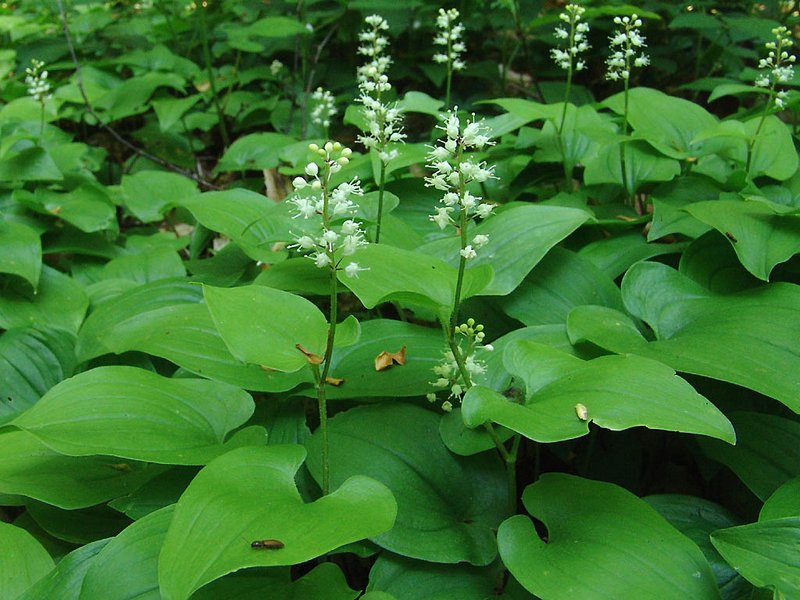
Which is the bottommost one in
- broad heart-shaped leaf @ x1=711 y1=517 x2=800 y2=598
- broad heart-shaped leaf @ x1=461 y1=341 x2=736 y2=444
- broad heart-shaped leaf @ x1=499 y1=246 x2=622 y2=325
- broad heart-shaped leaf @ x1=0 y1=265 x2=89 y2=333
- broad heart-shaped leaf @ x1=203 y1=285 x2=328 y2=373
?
broad heart-shaped leaf @ x1=0 y1=265 x2=89 y2=333

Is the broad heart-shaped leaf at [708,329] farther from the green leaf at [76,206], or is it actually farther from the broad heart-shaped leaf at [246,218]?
the green leaf at [76,206]

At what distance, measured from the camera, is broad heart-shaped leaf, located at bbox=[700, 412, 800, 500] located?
206cm

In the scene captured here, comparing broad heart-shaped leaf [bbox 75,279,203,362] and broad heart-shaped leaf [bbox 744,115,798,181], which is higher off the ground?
broad heart-shaped leaf [bbox 744,115,798,181]

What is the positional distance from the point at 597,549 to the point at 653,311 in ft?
3.80

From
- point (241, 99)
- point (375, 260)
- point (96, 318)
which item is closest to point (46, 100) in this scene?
point (241, 99)

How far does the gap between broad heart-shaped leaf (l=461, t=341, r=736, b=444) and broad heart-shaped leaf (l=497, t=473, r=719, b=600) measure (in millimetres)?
305

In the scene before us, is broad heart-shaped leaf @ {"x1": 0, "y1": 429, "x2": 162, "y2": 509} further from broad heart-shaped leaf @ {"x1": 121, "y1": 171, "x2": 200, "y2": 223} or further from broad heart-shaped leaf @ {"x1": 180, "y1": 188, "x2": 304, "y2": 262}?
broad heart-shaped leaf @ {"x1": 121, "y1": 171, "x2": 200, "y2": 223}

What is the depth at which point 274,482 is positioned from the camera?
1.71 metres

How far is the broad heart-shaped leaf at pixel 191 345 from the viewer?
229cm

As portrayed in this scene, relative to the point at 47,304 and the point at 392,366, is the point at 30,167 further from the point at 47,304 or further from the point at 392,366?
the point at 392,366

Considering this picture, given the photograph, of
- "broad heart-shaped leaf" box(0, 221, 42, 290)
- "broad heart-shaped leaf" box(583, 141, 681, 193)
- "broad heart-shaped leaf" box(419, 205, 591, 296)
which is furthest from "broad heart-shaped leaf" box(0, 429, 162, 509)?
"broad heart-shaped leaf" box(583, 141, 681, 193)

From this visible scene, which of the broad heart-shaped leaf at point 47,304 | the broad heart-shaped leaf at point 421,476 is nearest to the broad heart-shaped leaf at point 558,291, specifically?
the broad heart-shaped leaf at point 421,476

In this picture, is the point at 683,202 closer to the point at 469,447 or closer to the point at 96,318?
the point at 469,447

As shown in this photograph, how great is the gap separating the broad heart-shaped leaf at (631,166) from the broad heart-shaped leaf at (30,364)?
281 centimetres
